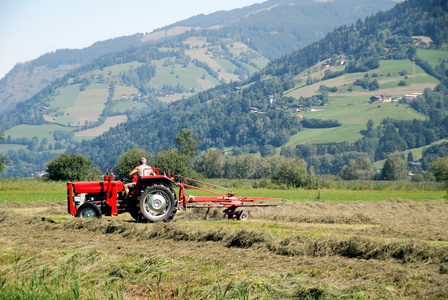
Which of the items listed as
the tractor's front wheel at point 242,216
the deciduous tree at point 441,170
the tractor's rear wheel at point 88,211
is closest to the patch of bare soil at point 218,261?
the tractor's rear wheel at point 88,211

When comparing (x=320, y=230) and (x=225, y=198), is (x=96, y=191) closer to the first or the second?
(x=225, y=198)

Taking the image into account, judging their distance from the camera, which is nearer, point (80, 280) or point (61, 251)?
point (80, 280)

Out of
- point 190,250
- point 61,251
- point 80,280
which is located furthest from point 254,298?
point 61,251

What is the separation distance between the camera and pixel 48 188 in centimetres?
4088

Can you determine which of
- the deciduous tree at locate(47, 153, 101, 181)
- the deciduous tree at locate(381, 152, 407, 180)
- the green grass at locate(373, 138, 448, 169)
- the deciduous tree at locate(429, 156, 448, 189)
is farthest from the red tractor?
the green grass at locate(373, 138, 448, 169)

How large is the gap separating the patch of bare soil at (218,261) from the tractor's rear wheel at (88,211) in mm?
1029

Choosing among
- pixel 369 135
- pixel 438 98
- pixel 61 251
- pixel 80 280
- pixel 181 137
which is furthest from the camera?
pixel 438 98

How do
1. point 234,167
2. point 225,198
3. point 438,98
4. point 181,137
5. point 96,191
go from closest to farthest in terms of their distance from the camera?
point 96,191 < point 225,198 < point 181,137 < point 234,167 < point 438,98

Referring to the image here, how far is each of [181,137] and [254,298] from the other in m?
60.7

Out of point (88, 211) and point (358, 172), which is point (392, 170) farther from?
point (88, 211)

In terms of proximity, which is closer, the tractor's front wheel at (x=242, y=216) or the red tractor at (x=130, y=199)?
the red tractor at (x=130, y=199)

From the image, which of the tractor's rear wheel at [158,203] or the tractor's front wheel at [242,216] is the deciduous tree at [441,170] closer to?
the tractor's front wheel at [242,216]

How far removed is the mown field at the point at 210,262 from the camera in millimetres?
6621

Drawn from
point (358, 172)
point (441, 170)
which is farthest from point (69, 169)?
point (358, 172)
